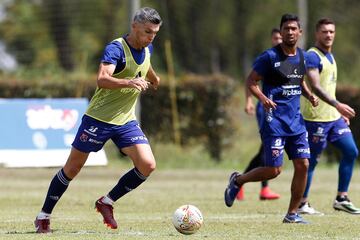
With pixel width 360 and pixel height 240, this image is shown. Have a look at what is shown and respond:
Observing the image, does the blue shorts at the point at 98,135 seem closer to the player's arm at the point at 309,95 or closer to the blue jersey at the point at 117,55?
the blue jersey at the point at 117,55

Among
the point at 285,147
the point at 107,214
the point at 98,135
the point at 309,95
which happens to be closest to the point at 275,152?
the point at 285,147

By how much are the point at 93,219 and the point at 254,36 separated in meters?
42.9

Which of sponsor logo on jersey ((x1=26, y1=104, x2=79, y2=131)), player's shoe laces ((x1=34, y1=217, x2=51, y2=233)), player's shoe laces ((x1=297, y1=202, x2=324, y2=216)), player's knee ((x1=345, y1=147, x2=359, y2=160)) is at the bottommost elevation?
sponsor logo on jersey ((x1=26, y1=104, x2=79, y2=131))

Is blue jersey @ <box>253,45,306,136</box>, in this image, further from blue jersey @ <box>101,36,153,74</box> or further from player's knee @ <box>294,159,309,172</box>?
blue jersey @ <box>101,36,153,74</box>

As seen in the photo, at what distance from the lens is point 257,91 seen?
11656mm

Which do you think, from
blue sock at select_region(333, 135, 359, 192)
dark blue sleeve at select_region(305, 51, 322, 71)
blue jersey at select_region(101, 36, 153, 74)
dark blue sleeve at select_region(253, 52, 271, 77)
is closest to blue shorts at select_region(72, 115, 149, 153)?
blue jersey at select_region(101, 36, 153, 74)

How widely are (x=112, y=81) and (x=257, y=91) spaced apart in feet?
7.35

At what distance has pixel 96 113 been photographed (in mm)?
10609

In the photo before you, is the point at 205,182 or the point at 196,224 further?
the point at 205,182

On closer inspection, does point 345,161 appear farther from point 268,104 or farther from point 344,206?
point 268,104

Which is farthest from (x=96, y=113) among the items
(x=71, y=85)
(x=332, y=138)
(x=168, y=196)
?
(x=71, y=85)

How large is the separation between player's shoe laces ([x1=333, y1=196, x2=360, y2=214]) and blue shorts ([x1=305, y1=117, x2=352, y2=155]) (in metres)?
0.72

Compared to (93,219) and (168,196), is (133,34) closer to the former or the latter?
(93,219)

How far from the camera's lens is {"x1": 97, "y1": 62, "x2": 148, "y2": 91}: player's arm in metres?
10.0
